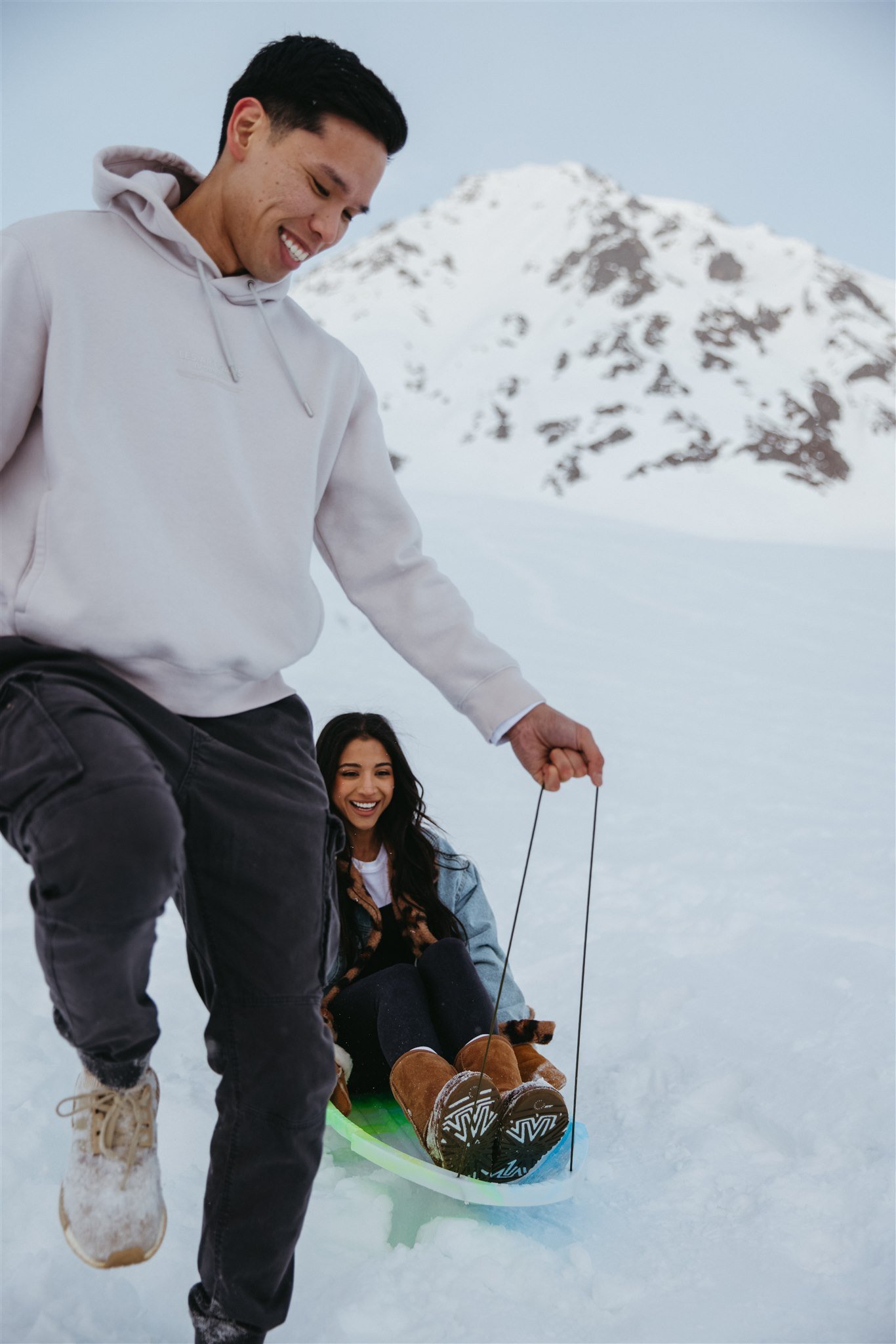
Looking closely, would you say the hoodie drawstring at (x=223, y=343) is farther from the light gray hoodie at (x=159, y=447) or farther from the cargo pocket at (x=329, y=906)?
the cargo pocket at (x=329, y=906)

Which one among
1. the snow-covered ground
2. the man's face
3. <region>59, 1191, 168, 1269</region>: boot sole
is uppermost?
the man's face

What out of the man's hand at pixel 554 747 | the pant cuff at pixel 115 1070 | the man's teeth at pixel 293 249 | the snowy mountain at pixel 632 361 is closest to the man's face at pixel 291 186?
the man's teeth at pixel 293 249

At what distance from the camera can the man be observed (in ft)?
4.29

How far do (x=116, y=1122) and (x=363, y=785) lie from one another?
→ 1.55 m

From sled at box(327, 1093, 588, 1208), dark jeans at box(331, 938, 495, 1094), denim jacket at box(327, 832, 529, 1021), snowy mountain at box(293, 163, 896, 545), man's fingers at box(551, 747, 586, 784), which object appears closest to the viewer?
man's fingers at box(551, 747, 586, 784)

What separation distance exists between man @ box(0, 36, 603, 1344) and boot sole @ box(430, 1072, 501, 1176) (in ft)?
2.24

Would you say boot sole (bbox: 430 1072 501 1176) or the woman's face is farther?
the woman's face

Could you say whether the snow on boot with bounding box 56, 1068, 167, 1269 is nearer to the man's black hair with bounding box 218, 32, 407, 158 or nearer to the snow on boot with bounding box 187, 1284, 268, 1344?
the snow on boot with bounding box 187, 1284, 268, 1344

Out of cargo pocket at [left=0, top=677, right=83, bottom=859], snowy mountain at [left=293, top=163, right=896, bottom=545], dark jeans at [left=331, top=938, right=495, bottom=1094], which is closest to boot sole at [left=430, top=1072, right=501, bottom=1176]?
dark jeans at [left=331, top=938, right=495, bottom=1094]

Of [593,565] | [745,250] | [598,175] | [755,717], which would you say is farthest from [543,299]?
[755,717]

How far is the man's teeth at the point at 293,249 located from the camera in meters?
1.64

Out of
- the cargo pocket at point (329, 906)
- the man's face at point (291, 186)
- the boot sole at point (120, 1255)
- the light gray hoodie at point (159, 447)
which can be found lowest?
the boot sole at point (120, 1255)

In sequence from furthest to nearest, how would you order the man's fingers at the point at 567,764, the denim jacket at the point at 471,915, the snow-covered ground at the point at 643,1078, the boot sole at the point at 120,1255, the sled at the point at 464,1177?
the denim jacket at the point at 471,915, the sled at the point at 464,1177, the snow-covered ground at the point at 643,1078, the man's fingers at the point at 567,764, the boot sole at the point at 120,1255

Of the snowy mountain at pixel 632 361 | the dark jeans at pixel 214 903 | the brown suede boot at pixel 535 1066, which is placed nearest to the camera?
the dark jeans at pixel 214 903
